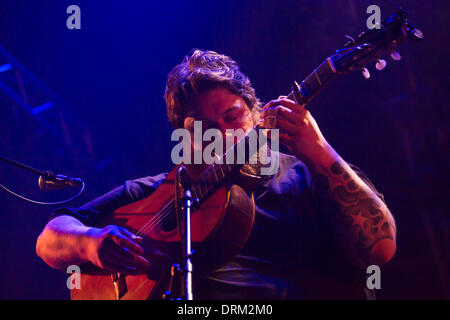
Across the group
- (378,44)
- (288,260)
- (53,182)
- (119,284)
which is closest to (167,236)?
(119,284)

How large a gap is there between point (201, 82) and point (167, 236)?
1.09 metres

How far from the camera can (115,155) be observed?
501cm

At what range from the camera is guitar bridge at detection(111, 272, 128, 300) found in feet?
6.67

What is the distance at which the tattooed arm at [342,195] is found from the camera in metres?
1.79

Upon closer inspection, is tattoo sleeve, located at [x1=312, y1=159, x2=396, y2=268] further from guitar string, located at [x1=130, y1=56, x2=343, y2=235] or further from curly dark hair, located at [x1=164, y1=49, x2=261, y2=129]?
curly dark hair, located at [x1=164, y1=49, x2=261, y2=129]

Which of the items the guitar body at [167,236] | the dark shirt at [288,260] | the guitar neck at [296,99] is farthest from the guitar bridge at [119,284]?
the guitar neck at [296,99]

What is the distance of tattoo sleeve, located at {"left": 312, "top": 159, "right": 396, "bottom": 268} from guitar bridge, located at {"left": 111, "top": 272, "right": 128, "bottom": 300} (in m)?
1.17

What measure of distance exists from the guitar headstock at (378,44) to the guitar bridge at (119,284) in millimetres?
→ 1599

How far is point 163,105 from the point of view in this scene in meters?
4.70

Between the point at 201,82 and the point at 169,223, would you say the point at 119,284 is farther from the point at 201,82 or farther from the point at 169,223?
the point at 201,82
